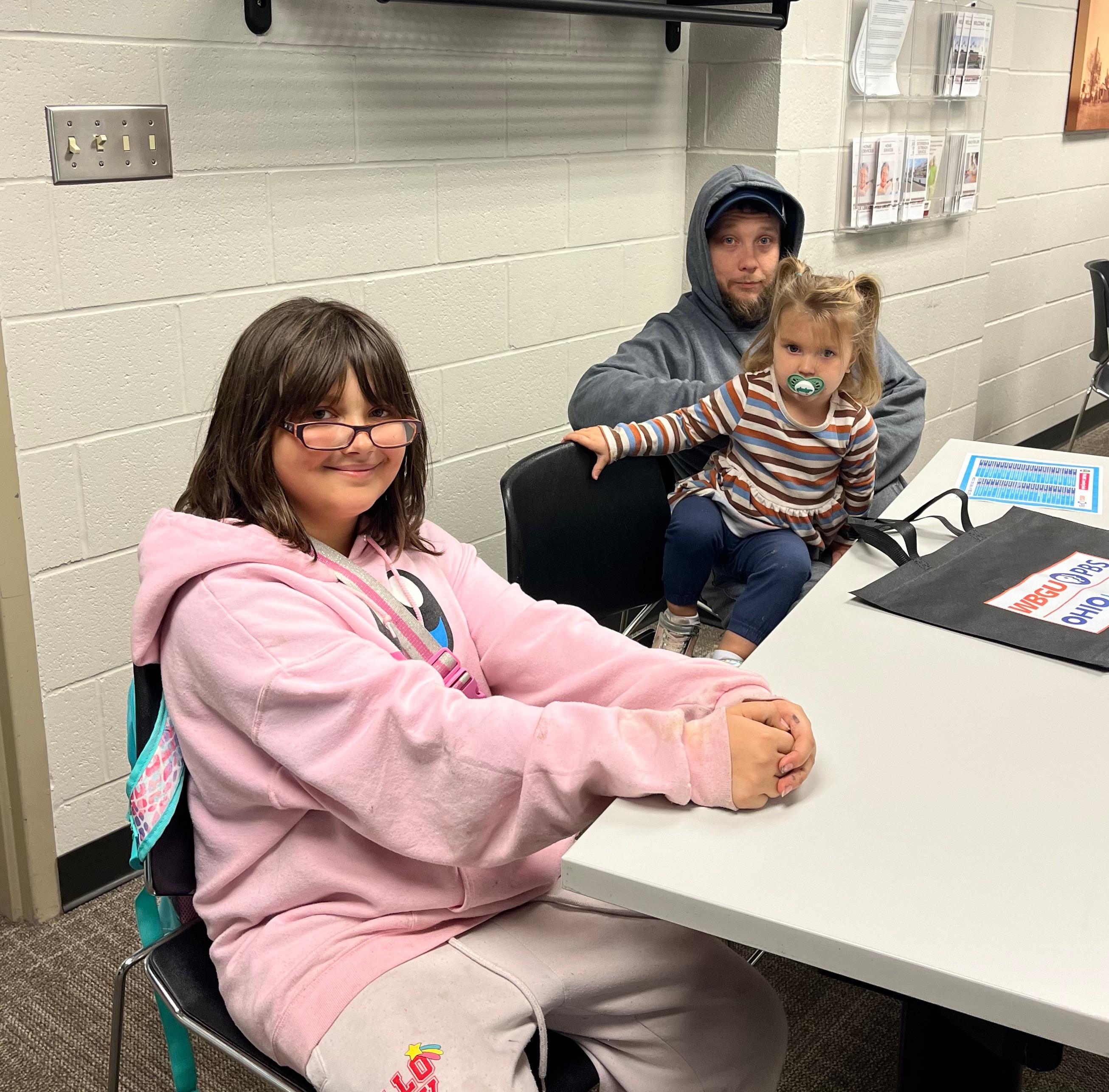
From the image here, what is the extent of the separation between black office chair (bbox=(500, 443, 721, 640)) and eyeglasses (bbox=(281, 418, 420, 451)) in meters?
0.53

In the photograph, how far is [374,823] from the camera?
1.05 metres

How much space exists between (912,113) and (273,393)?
281 centimetres

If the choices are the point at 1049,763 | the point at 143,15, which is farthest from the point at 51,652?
the point at 1049,763

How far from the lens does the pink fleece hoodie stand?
39.6 inches

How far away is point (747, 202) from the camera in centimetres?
244

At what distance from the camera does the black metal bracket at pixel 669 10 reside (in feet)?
7.20

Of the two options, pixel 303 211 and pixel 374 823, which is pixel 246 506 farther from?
pixel 303 211

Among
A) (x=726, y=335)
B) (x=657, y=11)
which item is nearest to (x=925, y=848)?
(x=726, y=335)

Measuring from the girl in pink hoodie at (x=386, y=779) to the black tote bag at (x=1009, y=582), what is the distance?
37 cm

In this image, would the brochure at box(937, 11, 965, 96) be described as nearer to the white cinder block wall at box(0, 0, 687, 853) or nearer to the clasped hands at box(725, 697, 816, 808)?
the white cinder block wall at box(0, 0, 687, 853)

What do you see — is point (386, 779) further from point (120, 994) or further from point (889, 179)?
point (889, 179)

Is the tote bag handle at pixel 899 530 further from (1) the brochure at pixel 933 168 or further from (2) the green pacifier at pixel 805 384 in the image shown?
(1) the brochure at pixel 933 168

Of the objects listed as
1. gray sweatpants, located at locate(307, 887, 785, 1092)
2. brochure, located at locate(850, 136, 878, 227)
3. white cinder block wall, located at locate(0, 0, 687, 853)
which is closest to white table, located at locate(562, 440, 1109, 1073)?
gray sweatpants, located at locate(307, 887, 785, 1092)

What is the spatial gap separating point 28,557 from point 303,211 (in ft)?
2.63
